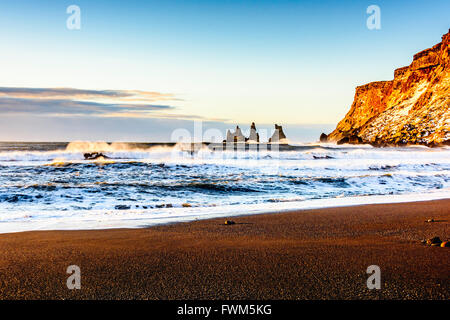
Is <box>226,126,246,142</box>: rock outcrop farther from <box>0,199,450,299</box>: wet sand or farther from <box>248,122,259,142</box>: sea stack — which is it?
<box>0,199,450,299</box>: wet sand

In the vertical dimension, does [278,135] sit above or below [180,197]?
above

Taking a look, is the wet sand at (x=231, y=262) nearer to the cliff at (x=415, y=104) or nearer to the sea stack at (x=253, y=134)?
the cliff at (x=415, y=104)

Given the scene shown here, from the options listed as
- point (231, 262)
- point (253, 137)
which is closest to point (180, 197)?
point (231, 262)

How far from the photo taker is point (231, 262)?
10.1 ft

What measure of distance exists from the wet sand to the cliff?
189 feet

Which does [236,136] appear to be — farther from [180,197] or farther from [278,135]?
[180,197]

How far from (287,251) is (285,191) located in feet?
24.4

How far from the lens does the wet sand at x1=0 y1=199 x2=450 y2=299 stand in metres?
2.37

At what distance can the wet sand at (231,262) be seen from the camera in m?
2.37

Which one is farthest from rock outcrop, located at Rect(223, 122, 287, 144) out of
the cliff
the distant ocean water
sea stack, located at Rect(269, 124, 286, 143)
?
the distant ocean water

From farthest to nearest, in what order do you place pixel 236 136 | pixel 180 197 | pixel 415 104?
pixel 236 136 < pixel 415 104 < pixel 180 197

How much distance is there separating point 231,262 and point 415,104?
8569 cm
